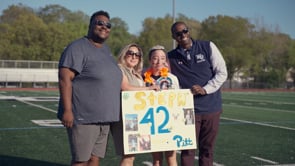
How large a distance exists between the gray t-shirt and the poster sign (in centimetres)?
33

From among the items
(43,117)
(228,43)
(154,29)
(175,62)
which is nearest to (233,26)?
(228,43)

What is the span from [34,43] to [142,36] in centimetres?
1551

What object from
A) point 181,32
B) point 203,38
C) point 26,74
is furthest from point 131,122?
point 203,38

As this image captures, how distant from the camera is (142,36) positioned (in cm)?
5425

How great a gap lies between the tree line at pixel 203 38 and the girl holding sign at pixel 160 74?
4050 centimetres

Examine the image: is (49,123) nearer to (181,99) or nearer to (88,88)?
(181,99)

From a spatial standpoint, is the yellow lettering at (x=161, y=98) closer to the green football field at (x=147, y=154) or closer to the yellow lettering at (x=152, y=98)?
the yellow lettering at (x=152, y=98)

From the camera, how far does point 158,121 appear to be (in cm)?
399

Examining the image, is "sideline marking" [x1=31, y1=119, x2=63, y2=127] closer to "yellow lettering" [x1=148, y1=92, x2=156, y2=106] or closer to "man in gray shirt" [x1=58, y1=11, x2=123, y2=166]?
"yellow lettering" [x1=148, y1=92, x2=156, y2=106]

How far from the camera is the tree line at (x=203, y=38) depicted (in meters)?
43.8

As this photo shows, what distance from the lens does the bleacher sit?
34100mm

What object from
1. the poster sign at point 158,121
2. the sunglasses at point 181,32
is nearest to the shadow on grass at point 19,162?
the poster sign at point 158,121

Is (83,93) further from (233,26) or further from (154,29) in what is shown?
(154,29)

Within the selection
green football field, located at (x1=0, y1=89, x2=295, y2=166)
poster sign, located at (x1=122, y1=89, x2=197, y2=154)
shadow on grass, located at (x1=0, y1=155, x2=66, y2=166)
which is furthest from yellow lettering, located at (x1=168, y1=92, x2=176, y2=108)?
shadow on grass, located at (x1=0, y1=155, x2=66, y2=166)
